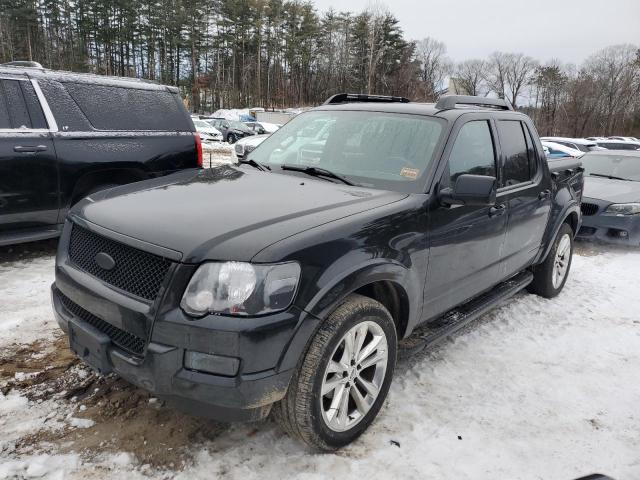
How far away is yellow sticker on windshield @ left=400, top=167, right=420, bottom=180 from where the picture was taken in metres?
3.02

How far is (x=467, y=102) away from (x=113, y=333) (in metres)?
2.98

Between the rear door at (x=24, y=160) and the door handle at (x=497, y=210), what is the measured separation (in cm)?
430

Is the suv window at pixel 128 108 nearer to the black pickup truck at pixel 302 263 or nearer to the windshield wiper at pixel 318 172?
the black pickup truck at pixel 302 263

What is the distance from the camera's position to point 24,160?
15.8 ft

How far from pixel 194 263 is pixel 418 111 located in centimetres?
210

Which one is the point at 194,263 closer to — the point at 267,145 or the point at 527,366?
the point at 267,145

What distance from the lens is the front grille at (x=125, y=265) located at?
85.0 inches

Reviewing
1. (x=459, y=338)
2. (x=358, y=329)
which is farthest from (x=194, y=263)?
(x=459, y=338)

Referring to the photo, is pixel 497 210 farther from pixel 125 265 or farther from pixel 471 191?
pixel 125 265

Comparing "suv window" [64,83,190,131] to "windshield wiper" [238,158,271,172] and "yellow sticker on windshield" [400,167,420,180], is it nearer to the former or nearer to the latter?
"windshield wiper" [238,158,271,172]

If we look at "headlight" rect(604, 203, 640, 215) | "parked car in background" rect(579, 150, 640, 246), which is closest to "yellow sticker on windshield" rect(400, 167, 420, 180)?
"parked car in background" rect(579, 150, 640, 246)

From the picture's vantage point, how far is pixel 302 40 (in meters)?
71.6

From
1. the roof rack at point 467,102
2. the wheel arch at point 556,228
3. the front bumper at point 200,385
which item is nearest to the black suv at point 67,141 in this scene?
the front bumper at point 200,385

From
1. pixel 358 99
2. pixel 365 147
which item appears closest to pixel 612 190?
pixel 358 99
